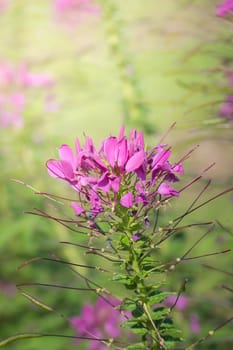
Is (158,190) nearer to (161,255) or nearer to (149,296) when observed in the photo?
(149,296)

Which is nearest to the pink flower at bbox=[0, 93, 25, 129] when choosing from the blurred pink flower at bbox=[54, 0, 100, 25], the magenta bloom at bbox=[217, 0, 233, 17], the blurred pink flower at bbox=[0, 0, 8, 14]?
the blurred pink flower at bbox=[54, 0, 100, 25]

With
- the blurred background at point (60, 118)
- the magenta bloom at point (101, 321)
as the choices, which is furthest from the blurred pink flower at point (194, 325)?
the magenta bloom at point (101, 321)

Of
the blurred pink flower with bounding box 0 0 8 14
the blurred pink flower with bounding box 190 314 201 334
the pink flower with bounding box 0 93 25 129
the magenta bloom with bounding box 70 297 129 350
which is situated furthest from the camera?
the blurred pink flower with bounding box 0 0 8 14

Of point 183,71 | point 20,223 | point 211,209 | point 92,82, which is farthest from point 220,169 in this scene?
point 183,71

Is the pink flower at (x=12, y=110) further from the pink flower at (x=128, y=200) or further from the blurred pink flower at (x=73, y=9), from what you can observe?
the pink flower at (x=128, y=200)

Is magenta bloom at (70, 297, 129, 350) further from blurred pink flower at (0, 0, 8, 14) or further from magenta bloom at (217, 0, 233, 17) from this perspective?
blurred pink flower at (0, 0, 8, 14)

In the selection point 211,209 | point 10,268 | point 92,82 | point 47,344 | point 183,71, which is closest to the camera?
point 183,71

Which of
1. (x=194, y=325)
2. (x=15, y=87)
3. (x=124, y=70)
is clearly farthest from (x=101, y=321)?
(x=15, y=87)
